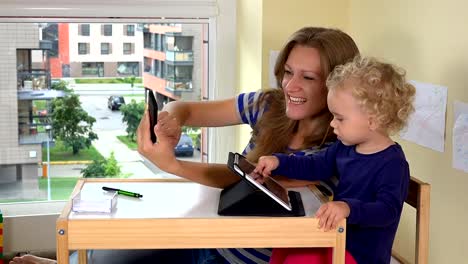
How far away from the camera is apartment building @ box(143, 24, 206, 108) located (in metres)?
2.36

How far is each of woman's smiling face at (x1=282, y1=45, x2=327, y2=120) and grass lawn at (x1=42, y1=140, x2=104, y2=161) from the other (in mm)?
1010

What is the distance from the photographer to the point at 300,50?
157 cm

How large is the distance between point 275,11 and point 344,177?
912mm

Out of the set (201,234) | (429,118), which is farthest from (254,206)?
(429,118)

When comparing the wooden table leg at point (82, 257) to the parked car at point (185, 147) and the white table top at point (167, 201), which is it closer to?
the white table top at point (167, 201)

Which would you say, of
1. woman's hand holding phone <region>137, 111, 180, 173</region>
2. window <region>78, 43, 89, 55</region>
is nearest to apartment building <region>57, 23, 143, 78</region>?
window <region>78, 43, 89, 55</region>

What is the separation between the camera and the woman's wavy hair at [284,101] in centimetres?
155

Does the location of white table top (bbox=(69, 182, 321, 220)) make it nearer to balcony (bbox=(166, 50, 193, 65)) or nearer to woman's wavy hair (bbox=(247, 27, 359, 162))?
woman's wavy hair (bbox=(247, 27, 359, 162))

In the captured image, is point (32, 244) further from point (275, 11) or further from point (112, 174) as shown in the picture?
point (275, 11)

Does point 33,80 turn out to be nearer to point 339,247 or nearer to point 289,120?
point 289,120

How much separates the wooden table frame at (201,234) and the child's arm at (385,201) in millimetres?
79

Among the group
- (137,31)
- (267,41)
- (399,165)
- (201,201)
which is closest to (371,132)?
(399,165)

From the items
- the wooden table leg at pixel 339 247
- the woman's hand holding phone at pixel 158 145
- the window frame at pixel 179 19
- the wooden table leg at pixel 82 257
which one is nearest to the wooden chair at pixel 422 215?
the wooden table leg at pixel 339 247

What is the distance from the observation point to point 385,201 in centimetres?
121
